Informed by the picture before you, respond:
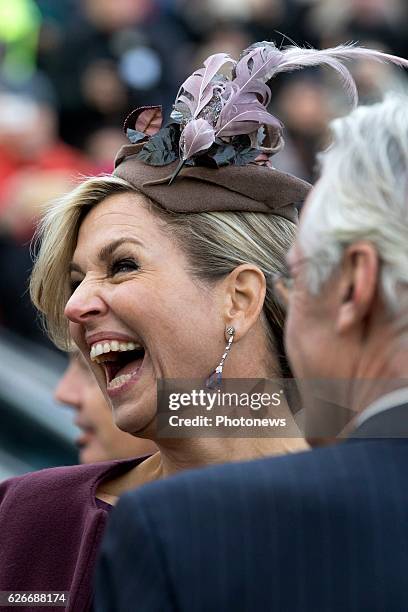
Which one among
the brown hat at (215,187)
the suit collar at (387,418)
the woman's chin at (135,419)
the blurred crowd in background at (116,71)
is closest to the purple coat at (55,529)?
the woman's chin at (135,419)

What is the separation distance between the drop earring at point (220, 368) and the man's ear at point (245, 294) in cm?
4

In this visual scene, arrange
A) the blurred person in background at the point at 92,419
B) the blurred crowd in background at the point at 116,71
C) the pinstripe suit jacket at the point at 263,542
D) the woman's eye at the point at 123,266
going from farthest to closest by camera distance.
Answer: the blurred crowd in background at the point at 116,71
the blurred person in background at the point at 92,419
the woman's eye at the point at 123,266
the pinstripe suit jacket at the point at 263,542

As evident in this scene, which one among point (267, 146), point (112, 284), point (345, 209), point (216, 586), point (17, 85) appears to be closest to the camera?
point (216, 586)

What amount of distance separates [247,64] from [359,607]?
1.62 metres

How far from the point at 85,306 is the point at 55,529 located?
20.2 inches

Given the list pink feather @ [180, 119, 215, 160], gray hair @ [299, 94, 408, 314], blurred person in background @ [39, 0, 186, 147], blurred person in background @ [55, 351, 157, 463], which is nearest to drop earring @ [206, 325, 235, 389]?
pink feather @ [180, 119, 215, 160]

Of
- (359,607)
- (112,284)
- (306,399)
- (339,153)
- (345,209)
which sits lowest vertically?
(359,607)

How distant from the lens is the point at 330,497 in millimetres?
1660

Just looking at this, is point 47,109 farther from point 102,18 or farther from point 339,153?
point 339,153

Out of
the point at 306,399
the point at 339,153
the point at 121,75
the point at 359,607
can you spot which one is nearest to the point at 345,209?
the point at 339,153

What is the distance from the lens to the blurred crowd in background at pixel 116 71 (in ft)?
22.3

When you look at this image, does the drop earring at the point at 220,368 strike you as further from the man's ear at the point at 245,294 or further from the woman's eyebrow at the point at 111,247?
the woman's eyebrow at the point at 111,247

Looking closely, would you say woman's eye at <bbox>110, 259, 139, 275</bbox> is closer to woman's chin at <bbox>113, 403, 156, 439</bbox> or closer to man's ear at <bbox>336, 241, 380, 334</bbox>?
woman's chin at <bbox>113, 403, 156, 439</bbox>

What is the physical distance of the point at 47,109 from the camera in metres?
7.17
